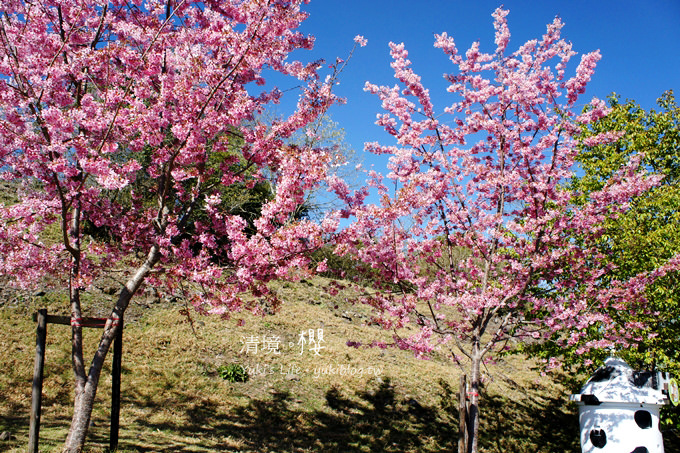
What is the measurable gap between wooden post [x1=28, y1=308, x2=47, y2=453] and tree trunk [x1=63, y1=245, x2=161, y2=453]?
17.9 inches

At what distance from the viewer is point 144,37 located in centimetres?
621

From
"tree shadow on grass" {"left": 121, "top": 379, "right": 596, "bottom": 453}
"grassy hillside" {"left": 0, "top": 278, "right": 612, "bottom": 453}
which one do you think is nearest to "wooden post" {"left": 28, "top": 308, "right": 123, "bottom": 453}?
"grassy hillside" {"left": 0, "top": 278, "right": 612, "bottom": 453}

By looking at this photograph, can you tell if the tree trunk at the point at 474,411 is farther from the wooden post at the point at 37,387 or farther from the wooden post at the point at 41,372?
the wooden post at the point at 37,387

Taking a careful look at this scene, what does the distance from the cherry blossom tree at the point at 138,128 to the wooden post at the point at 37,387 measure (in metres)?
0.43

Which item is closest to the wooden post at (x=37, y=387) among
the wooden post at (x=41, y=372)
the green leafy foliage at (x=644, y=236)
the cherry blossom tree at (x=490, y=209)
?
the wooden post at (x=41, y=372)

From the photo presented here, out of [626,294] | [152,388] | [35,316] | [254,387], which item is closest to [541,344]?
[626,294]

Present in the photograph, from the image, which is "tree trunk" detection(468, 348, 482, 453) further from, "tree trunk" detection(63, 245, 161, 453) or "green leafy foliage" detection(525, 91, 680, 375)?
"tree trunk" detection(63, 245, 161, 453)

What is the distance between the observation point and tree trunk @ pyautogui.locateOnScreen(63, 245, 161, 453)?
18.3ft

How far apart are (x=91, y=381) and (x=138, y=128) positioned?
3329 millimetres

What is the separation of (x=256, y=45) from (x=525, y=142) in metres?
4.79

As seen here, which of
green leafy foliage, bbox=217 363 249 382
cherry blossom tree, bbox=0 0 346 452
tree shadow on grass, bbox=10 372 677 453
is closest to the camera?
cherry blossom tree, bbox=0 0 346 452

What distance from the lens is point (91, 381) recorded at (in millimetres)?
5828

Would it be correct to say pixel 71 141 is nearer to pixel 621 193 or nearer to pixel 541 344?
pixel 621 193

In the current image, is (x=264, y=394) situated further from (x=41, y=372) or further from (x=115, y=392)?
(x=41, y=372)
